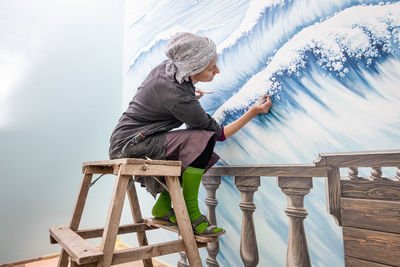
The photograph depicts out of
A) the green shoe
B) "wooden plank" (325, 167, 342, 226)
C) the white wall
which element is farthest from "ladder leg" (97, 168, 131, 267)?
the white wall

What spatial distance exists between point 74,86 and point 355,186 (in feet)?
6.76

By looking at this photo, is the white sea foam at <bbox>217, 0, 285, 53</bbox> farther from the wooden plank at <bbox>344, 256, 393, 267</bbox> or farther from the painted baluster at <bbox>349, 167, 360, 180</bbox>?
the wooden plank at <bbox>344, 256, 393, 267</bbox>

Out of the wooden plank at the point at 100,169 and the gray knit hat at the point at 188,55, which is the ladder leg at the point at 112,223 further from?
the gray knit hat at the point at 188,55

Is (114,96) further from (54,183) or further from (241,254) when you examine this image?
(241,254)

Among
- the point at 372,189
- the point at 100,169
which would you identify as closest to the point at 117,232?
the point at 100,169

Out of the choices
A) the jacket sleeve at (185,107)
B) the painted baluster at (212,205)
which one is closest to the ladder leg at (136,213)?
the painted baluster at (212,205)

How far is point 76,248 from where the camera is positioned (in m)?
0.93

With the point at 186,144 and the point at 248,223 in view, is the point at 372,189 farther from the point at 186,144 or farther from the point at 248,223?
the point at 186,144

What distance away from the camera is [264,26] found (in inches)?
52.4

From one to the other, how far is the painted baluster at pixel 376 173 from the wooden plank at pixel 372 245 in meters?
0.17

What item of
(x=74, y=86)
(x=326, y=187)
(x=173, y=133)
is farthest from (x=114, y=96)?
(x=326, y=187)

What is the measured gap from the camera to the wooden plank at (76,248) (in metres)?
0.84

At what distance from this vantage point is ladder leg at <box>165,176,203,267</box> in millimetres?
1043

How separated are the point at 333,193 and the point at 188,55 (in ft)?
2.50
